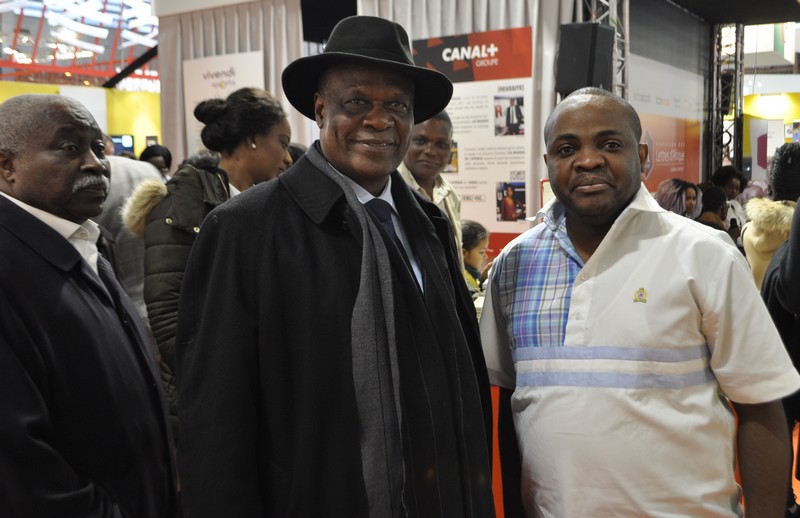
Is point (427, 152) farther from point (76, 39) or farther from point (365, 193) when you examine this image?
point (76, 39)

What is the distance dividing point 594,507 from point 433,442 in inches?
16.0

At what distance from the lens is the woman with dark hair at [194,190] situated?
→ 2098 millimetres

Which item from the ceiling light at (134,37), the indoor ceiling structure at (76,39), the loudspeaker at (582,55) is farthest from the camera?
the ceiling light at (134,37)

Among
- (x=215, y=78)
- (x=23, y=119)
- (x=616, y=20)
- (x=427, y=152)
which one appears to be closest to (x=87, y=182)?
(x=23, y=119)

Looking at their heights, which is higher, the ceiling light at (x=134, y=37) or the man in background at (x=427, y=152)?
the ceiling light at (x=134, y=37)

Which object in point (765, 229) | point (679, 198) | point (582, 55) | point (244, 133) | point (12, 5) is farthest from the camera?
point (12, 5)

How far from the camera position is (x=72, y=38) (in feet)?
42.5

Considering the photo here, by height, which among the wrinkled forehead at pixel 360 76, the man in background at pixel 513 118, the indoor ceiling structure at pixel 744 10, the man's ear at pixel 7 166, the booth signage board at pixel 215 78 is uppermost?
the indoor ceiling structure at pixel 744 10

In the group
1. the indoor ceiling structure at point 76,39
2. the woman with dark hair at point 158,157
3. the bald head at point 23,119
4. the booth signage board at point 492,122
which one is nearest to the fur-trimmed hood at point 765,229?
the booth signage board at point 492,122

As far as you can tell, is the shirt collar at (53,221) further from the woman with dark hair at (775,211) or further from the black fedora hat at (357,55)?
the woman with dark hair at (775,211)

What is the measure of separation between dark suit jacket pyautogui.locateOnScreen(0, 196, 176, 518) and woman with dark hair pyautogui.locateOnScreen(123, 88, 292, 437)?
1.35 ft

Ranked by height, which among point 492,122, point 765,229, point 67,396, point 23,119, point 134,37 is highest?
point 134,37

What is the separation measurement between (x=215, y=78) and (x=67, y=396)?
6.90 metres

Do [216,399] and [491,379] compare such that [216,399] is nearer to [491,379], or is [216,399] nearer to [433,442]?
[433,442]
